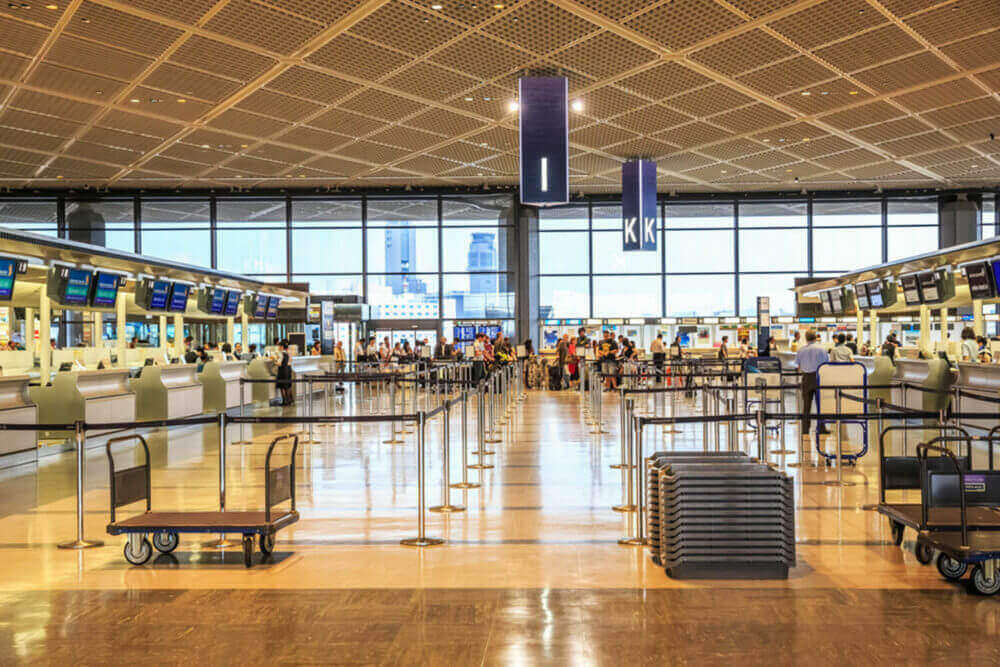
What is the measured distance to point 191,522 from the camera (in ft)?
20.5

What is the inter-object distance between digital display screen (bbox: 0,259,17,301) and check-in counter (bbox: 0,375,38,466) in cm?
164

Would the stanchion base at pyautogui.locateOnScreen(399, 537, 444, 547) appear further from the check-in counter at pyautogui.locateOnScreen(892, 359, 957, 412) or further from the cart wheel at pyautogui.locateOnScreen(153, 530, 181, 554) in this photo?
the check-in counter at pyautogui.locateOnScreen(892, 359, 957, 412)

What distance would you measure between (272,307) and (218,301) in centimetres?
347

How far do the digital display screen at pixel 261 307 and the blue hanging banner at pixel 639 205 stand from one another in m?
10.6

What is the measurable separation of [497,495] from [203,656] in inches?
185

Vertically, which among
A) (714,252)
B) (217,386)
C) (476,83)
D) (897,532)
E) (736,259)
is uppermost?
(476,83)

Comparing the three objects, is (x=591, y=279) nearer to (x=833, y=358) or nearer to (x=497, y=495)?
(x=833, y=358)

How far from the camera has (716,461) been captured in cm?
641

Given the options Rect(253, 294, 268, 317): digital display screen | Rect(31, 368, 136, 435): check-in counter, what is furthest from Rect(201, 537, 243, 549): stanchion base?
Rect(253, 294, 268, 317): digital display screen

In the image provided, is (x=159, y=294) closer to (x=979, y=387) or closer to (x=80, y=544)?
(x=80, y=544)

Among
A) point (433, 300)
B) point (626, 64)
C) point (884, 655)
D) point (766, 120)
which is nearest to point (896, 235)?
point (766, 120)

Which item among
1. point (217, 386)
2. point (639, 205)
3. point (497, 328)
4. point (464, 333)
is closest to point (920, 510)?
point (217, 386)

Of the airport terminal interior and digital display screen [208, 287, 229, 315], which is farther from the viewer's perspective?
digital display screen [208, 287, 229, 315]

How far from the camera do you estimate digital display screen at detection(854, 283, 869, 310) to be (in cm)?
2244
